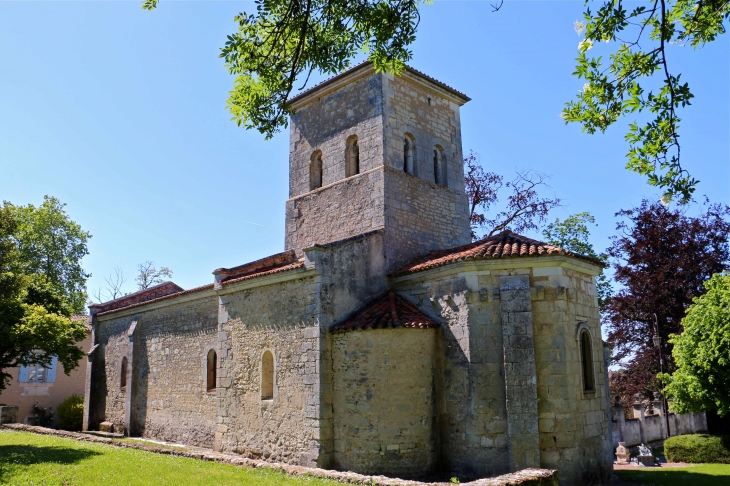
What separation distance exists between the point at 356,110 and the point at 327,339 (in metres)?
7.30

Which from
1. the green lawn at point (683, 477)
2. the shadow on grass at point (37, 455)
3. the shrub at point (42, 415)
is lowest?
the green lawn at point (683, 477)

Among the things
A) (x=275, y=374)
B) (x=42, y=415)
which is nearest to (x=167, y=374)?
(x=275, y=374)

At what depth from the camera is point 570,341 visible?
12.5 m

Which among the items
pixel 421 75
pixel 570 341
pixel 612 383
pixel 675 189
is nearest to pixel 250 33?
pixel 675 189

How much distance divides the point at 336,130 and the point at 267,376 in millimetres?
7648

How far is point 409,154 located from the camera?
675 inches

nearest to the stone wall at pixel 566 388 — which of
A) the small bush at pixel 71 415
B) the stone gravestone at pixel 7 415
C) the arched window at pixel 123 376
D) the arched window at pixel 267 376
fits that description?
the arched window at pixel 267 376

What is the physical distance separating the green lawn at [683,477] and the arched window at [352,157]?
1074 cm

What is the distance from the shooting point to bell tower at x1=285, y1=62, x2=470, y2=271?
1605 centimetres

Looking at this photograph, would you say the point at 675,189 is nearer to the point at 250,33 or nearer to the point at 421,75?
the point at 250,33

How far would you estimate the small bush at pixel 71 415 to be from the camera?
77.3ft

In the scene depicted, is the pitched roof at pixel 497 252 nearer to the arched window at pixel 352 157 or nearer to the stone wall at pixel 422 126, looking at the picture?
the stone wall at pixel 422 126

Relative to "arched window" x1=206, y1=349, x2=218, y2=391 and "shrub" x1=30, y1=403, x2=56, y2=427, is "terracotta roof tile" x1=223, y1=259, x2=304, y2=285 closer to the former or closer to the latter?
"arched window" x1=206, y1=349, x2=218, y2=391

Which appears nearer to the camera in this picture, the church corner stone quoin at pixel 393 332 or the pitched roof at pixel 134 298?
the church corner stone quoin at pixel 393 332
